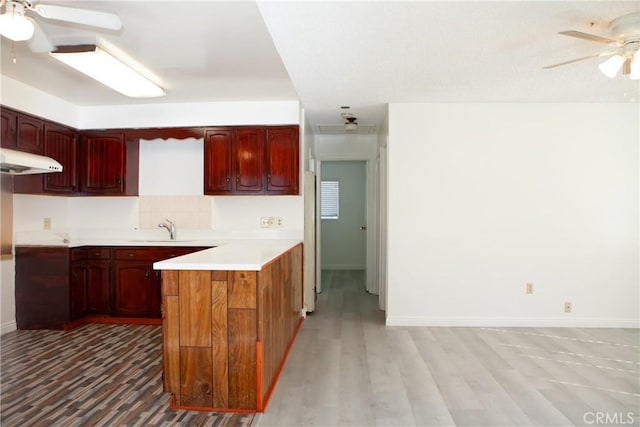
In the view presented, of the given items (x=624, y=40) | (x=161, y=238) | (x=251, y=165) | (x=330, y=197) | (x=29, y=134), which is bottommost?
(x=161, y=238)

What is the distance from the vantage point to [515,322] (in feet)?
→ 14.3

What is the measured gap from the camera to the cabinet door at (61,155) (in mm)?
4352

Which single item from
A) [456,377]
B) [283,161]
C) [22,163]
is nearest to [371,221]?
[283,161]

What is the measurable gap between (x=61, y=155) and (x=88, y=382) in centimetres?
276

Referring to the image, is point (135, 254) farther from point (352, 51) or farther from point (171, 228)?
point (352, 51)

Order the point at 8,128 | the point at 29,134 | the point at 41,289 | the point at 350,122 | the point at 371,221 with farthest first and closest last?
the point at 371,221
the point at 350,122
the point at 41,289
the point at 29,134
the point at 8,128

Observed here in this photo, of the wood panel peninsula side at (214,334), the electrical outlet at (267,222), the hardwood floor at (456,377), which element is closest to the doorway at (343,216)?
the electrical outlet at (267,222)

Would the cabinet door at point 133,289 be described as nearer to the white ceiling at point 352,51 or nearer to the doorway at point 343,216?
the white ceiling at point 352,51

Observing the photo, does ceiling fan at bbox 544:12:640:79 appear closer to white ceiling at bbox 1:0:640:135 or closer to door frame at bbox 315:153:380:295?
white ceiling at bbox 1:0:640:135

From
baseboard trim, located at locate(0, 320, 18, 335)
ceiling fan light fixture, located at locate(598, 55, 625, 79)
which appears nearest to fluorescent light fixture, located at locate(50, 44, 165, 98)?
baseboard trim, located at locate(0, 320, 18, 335)

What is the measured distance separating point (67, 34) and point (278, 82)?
180 centimetres

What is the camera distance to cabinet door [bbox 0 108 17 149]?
375 cm

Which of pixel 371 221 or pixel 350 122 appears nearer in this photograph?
pixel 350 122

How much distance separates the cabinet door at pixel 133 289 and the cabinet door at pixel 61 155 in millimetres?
1096
